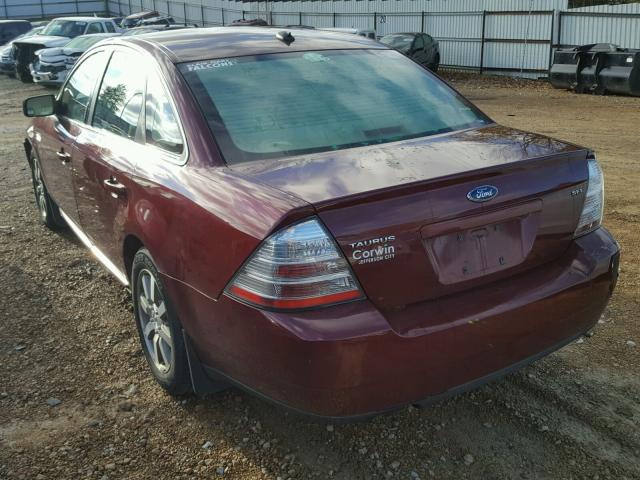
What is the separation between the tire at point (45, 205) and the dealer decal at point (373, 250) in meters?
4.17

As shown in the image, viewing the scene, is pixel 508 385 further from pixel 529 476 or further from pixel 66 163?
pixel 66 163

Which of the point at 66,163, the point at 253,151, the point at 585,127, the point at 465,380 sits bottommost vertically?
the point at 585,127

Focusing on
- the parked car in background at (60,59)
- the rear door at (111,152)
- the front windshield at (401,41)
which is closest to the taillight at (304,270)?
the rear door at (111,152)

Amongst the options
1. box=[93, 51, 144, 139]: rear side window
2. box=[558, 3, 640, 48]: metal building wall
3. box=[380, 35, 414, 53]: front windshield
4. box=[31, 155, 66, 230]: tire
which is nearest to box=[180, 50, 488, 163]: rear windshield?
box=[93, 51, 144, 139]: rear side window

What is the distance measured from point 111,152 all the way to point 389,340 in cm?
207

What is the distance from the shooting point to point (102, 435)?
3217mm

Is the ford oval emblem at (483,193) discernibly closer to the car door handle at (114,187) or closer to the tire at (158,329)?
the tire at (158,329)

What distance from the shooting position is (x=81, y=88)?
4754mm

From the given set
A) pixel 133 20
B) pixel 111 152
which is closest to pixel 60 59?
pixel 133 20

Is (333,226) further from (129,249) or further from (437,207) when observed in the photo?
(129,249)

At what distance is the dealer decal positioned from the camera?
2.47m

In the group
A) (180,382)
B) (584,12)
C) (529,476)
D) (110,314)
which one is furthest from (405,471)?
(584,12)

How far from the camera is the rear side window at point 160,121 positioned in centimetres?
324

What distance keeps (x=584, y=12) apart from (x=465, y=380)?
21246mm
